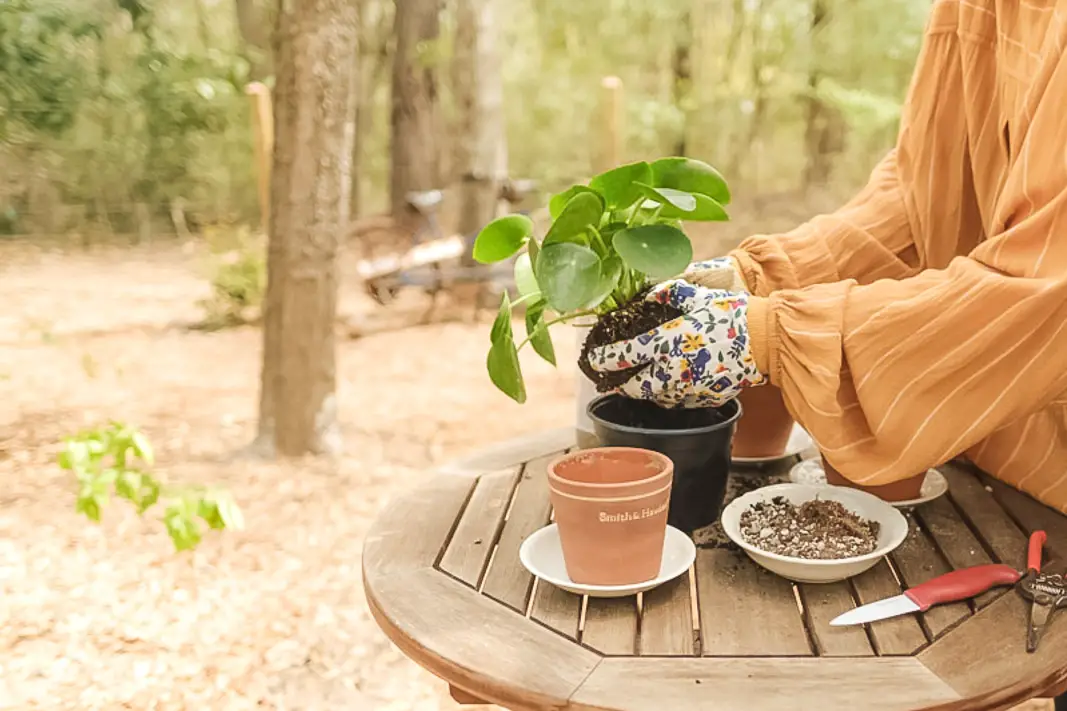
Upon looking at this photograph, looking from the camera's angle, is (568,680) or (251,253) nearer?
(568,680)

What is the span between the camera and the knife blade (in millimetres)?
918

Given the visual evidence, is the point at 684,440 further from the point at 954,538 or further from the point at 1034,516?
the point at 1034,516

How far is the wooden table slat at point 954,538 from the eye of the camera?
3.39 feet

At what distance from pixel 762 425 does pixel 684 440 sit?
0.28 m

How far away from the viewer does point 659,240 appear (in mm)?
996

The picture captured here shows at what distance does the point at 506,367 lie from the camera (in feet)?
3.39

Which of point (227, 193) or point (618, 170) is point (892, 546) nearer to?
point (618, 170)

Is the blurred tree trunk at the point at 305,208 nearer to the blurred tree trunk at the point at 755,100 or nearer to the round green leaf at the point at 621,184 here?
the round green leaf at the point at 621,184

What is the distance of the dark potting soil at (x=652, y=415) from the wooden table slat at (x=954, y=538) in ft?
0.89

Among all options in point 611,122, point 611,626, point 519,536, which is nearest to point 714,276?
point 519,536

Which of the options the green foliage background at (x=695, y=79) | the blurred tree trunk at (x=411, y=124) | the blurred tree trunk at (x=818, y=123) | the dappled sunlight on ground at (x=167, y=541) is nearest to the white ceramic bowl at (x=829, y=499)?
the dappled sunlight on ground at (x=167, y=541)

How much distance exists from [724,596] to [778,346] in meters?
0.27

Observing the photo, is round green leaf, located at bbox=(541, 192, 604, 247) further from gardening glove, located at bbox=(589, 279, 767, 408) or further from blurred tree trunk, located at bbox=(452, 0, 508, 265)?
blurred tree trunk, located at bbox=(452, 0, 508, 265)

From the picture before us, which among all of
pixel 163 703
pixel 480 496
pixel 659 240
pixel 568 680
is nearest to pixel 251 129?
pixel 163 703
